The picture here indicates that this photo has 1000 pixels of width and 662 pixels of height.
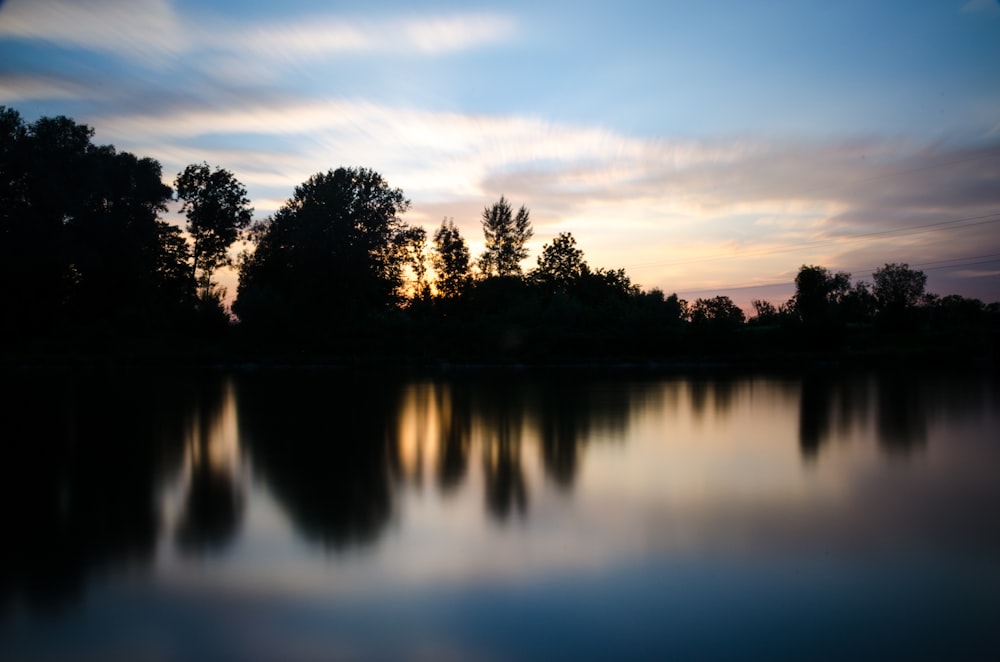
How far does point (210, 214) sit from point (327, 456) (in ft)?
130

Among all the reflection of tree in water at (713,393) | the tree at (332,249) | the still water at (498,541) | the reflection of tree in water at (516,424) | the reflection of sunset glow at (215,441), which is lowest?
the reflection of tree in water at (713,393)

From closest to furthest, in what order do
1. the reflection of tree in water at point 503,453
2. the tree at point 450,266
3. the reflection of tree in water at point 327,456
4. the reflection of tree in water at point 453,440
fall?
1. the reflection of tree in water at point 327,456
2. the reflection of tree in water at point 503,453
3. the reflection of tree in water at point 453,440
4. the tree at point 450,266

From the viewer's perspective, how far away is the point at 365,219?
44969 millimetres

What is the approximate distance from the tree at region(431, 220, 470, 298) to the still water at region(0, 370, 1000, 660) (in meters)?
43.2

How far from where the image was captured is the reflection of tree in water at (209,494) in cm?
577

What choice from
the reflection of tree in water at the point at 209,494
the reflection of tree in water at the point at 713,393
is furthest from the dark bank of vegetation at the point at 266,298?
the reflection of tree in water at the point at 209,494

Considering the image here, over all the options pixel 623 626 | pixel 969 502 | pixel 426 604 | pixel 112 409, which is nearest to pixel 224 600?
pixel 426 604

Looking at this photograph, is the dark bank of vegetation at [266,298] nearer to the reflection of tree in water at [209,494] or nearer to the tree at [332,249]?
the tree at [332,249]

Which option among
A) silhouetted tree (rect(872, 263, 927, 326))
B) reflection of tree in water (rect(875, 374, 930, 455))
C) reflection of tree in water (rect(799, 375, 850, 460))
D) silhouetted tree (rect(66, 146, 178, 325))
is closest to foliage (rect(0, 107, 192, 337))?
silhouetted tree (rect(66, 146, 178, 325))

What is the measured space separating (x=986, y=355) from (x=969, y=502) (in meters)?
41.1

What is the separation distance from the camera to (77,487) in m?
7.65

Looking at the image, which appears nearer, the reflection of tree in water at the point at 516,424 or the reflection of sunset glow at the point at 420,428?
the reflection of tree in water at the point at 516,424

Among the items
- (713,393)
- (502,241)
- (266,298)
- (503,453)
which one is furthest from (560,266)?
(503,453)

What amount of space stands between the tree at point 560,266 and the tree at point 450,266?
6598 millimetres
